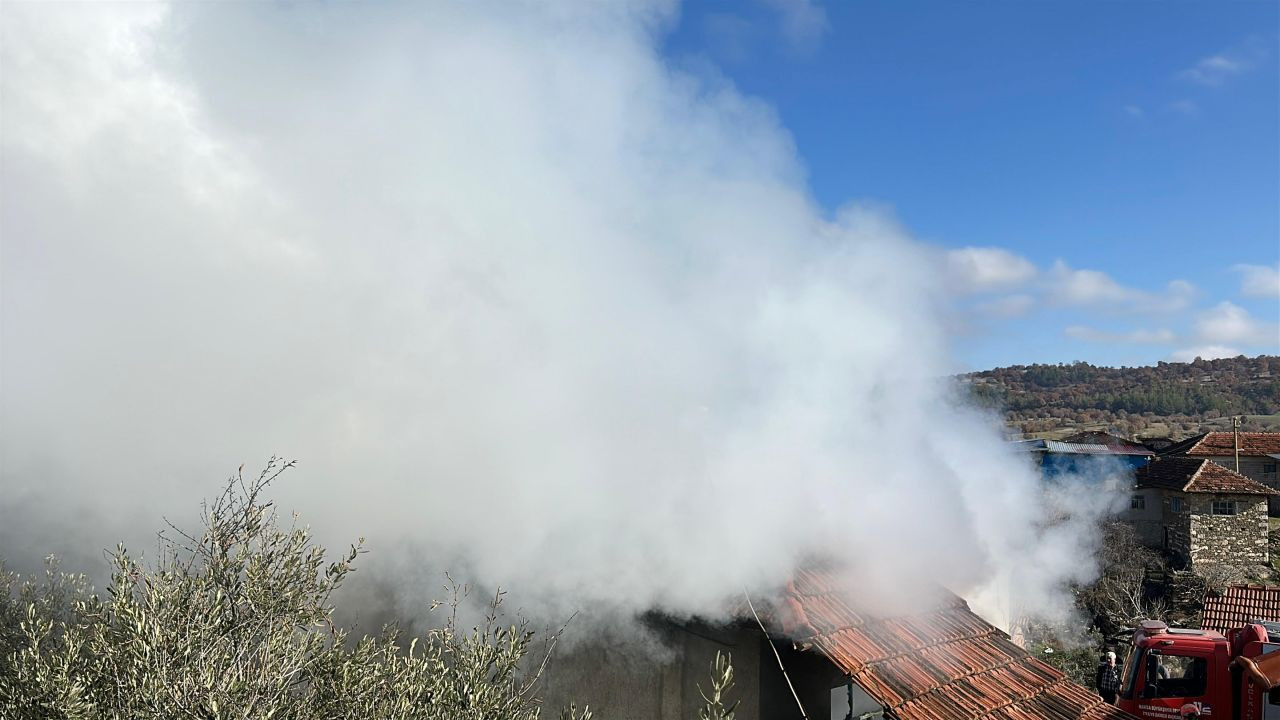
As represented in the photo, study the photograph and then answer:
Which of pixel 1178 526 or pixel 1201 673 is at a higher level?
pixel 1178 526

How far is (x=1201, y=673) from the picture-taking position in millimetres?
10352

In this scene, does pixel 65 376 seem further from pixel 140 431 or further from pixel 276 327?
pixel 276 327

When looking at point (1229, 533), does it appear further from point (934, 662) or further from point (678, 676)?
point (678, 676)

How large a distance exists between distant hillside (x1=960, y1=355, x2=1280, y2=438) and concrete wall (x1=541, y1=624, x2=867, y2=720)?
79.1 metres

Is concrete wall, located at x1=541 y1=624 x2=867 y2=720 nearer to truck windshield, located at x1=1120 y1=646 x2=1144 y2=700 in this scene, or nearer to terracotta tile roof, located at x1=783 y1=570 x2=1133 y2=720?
terracotta tile roof, located at x1=783 y1=570 x2=1133 y2=720

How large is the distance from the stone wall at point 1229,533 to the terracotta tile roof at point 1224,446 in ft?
55.4

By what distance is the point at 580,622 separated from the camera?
23.8 feet

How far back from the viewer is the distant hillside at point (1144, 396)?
89938mm

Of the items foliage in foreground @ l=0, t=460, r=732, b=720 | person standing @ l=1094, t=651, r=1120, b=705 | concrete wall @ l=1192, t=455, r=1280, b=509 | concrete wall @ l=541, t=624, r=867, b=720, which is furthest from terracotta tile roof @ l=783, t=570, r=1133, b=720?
concrete wall @ l=1192, t=455, r=1280, b=509

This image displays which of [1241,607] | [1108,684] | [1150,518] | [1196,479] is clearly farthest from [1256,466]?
[1108,684]

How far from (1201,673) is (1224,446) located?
2017 inches

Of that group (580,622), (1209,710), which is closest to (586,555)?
Answer: (580,622)

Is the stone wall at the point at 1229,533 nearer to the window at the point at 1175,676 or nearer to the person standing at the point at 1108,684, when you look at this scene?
the person standing at the point at 1108,684

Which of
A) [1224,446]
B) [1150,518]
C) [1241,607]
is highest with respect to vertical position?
[1224,446]
